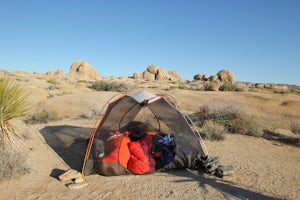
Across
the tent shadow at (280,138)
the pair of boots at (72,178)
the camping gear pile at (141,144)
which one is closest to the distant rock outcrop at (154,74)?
the tent shadow at (280,138)

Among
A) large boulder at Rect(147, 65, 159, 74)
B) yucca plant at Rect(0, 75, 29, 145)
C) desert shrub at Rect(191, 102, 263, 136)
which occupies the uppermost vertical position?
large boulder at Rect(147, 65, 159, 74)

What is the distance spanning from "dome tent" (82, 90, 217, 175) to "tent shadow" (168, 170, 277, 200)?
15.7 inches

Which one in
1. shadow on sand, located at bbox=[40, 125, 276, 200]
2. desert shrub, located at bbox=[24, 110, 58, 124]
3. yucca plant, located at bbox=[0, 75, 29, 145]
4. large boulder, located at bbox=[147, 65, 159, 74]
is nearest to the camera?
shadow on sand, located at bbox=[40, 125, 276, 200]

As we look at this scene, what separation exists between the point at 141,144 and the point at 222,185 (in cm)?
243

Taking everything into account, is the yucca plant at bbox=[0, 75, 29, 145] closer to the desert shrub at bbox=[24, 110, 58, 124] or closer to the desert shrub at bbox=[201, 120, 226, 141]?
the desert shrub at bbox=[201, 120, 226, 141]

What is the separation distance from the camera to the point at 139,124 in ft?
29.0

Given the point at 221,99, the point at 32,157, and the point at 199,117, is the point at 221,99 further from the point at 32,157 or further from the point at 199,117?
the point at 32,157

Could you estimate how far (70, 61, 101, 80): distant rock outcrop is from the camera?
59.7 metres

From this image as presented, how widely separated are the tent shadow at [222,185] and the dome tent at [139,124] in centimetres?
40

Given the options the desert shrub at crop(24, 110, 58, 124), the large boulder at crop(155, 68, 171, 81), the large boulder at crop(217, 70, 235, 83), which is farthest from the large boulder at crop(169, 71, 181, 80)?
the desert shrub at crop(24, 110, 58, 124)

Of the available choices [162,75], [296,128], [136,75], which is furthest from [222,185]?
[136,75]

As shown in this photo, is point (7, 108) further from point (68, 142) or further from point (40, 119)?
point (40, 119)

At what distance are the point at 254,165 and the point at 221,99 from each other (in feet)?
43.6

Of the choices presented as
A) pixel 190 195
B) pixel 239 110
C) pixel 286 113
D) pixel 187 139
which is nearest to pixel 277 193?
pixel 190 195
